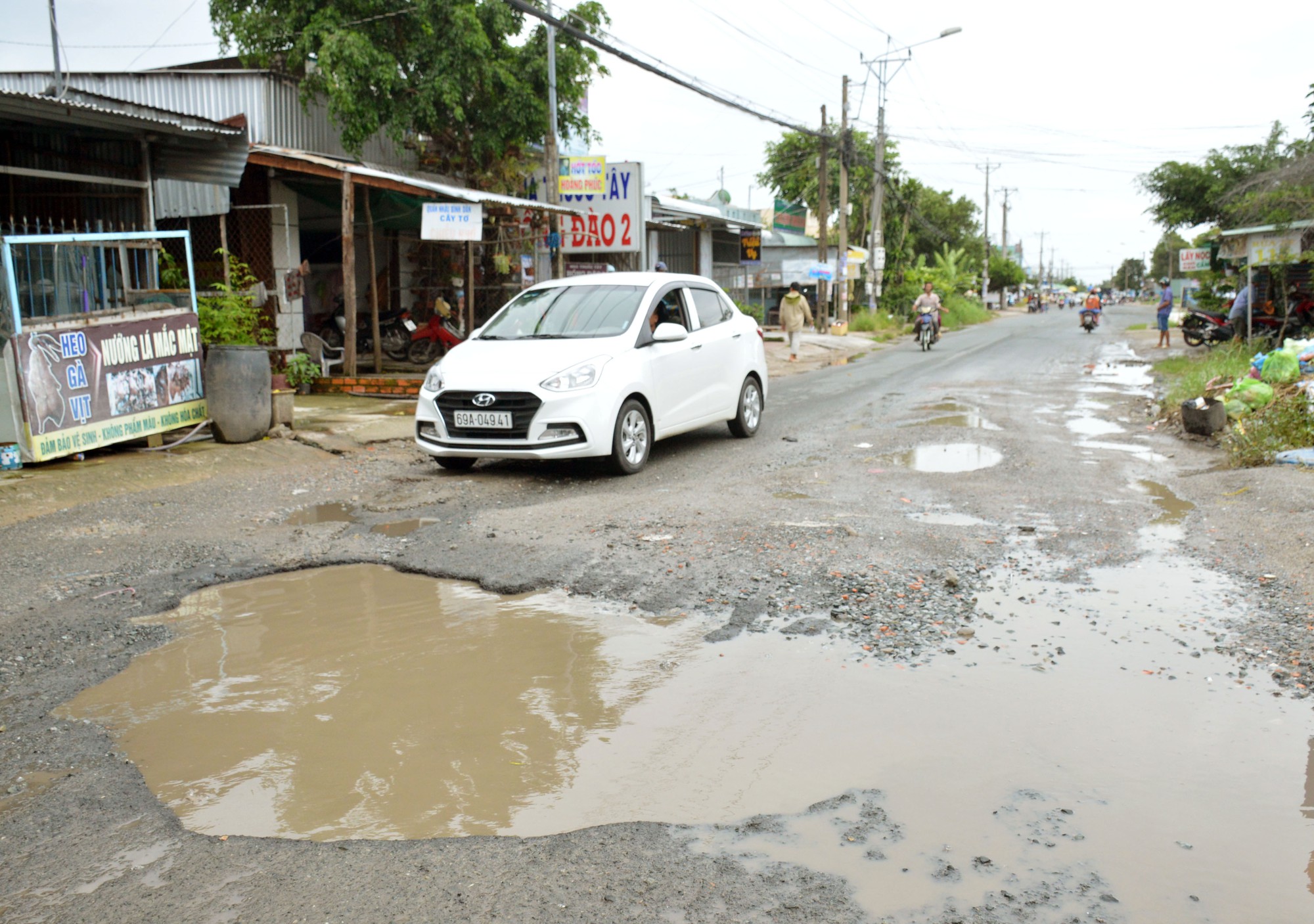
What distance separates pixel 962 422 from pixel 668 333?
4.11 metres

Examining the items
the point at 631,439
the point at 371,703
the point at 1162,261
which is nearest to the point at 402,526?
the point at 631,439

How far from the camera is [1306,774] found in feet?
10.8

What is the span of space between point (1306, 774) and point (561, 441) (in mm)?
5523

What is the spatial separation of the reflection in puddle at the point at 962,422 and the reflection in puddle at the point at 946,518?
4.10m

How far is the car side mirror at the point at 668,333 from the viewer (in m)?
8.71

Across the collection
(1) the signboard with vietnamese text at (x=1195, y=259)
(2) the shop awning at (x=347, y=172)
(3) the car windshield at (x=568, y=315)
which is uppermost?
(2) the shop awning at (x=347, y=172)

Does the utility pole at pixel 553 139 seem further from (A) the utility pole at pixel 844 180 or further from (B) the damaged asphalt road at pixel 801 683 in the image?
(A) the utility pole at pixel 844 180

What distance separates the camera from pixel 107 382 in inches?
340

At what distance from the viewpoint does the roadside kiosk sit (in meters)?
7.88

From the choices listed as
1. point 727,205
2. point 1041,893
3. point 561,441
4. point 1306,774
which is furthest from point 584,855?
point 727,205

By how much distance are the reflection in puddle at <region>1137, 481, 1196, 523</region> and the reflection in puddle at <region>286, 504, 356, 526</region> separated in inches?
211

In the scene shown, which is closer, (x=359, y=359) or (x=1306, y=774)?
(x=1306, y=774)

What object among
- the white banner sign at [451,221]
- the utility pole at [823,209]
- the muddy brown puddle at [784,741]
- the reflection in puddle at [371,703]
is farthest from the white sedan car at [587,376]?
the utility pole at [823,209]

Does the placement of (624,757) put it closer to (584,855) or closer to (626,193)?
(584,855)
